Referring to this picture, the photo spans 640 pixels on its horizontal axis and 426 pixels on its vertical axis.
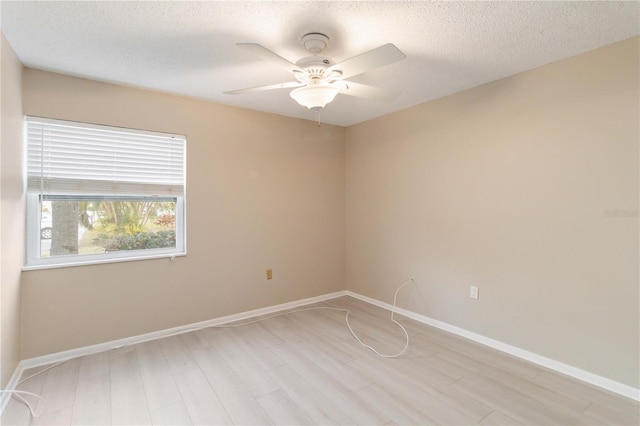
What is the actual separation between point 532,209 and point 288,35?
7.35ft

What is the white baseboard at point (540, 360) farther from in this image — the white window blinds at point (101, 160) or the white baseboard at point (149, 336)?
the white window blinds at point (101, 160)

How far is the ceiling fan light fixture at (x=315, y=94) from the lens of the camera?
185 cm

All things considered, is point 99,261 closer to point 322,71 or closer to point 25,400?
point 25,400

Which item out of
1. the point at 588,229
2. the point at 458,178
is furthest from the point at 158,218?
the point at 588,229

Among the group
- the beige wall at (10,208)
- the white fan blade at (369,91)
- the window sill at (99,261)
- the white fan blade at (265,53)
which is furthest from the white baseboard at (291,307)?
the white fan blade at (265,53)

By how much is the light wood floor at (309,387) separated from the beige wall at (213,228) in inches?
13.0

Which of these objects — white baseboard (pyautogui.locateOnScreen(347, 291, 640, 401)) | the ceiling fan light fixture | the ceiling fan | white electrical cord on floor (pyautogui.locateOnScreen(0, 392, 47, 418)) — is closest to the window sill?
white electrical cord on floor (pyautogui.locateOnScreen(0, 392, 47, 418))

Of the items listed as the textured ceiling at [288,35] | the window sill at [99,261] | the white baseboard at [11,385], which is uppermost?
the textured ceiling at [288,35]

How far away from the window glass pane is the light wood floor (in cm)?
91

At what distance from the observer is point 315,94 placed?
1867 millimetres

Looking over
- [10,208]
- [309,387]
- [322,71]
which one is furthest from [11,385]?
[322,71]

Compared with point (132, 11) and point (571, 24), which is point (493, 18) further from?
point (132, 11)

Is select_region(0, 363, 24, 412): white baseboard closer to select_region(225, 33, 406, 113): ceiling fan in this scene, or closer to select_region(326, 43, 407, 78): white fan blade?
select_region(225, 33, 406, 113): ceiling fan

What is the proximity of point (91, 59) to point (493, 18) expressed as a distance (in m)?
2.70
